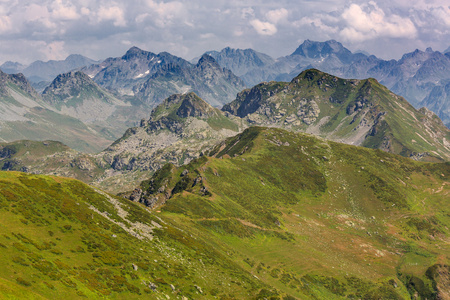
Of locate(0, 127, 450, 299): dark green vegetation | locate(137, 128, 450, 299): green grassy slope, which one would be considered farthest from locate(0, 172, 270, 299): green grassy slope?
locate(137, 128, 450, 299): green grassy slope

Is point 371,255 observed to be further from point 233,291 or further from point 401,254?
point 233,291

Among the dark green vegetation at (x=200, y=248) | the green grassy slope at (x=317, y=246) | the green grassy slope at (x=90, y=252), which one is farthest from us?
the green grassy slope at (x=317, y=246)

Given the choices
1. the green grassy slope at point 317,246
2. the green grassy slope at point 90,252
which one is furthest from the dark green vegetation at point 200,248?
the green grassy slope at point 317,246

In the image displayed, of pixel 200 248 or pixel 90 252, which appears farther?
pixel 200 248

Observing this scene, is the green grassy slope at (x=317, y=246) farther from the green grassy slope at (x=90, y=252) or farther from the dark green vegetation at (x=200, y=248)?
the green grassy slope at (x=90, y=252)

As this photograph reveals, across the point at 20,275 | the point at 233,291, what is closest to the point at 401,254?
the point at 233,291

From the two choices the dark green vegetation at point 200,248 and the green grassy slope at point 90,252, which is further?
the dark green vegetation at point 200,248

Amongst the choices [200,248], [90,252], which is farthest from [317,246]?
[90,252]

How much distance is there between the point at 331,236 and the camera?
6831 inches

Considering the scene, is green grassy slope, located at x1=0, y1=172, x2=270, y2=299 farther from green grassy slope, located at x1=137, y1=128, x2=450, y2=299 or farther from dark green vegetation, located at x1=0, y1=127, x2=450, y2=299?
green grassy slope, located at x1=137, y1=128, x2=450, y2=299

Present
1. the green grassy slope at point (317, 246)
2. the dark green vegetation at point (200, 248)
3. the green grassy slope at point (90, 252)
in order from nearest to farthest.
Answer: the green grassy slope at point (90, 252)
the dark green vegetation at point (200, 248)
the green grassy slope at point (317, 246)

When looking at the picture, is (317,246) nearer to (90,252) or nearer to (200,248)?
(200,248)

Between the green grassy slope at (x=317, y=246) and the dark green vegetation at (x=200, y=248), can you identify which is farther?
the green grassy slope at (x=317, y=246)

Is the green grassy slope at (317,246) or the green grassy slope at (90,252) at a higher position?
the green grassy slope at (90,252)
